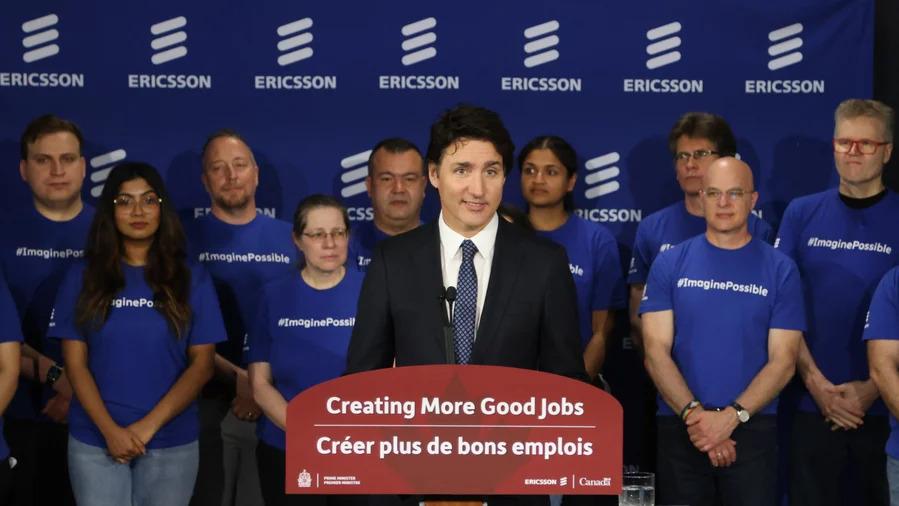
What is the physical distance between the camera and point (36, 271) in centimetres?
519

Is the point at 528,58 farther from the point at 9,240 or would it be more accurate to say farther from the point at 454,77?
the point at 9,240

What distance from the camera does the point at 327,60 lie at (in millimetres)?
5656

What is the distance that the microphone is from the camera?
248cm

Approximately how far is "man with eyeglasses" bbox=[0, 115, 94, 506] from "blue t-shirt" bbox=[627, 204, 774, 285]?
7.76 ft

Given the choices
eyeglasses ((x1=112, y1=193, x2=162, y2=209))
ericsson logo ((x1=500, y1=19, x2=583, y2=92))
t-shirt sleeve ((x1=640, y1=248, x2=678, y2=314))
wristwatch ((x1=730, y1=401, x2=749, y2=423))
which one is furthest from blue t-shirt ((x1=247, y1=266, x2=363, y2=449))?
wristwatch ((x1=730, y1=401, x2=749, y2=423))

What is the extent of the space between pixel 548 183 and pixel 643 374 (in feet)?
3.54

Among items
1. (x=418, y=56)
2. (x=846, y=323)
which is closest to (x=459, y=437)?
(x=846, y=323)

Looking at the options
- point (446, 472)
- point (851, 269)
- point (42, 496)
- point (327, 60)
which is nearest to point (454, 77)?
point (327, 60)

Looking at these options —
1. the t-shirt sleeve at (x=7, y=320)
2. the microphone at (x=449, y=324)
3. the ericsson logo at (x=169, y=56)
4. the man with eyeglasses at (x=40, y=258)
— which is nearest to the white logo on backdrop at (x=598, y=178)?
the ericsson logo at (x=169, y=56)

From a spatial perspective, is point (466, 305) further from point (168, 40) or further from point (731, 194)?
point (168, 40)

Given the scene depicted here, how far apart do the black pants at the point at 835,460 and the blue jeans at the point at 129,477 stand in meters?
2.41

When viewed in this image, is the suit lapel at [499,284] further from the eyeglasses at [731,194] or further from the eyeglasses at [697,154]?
the eyeglasses at [697,154]

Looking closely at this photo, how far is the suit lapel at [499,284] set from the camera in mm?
2537

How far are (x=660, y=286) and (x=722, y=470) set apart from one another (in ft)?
2.36
